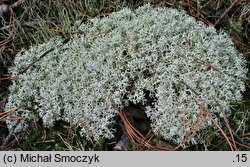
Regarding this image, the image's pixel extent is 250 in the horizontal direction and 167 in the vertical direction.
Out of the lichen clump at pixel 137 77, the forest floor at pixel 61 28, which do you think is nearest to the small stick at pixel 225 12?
the forest floor at pixel 61 28

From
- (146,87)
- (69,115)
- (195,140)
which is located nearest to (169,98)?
(146,87)

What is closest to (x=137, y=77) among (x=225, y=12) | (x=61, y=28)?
(x=61, y=28)

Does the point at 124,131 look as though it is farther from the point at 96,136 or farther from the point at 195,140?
the point at 195,140

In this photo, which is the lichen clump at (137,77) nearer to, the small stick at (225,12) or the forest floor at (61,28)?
the forest floor at (61,28)

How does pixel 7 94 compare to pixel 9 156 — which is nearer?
pixel 9 156

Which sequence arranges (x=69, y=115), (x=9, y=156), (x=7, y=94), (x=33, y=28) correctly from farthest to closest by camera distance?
(x=33, y=28)
(x=7, y=94)
(x=69, y=115)
(x=9, y=156)
